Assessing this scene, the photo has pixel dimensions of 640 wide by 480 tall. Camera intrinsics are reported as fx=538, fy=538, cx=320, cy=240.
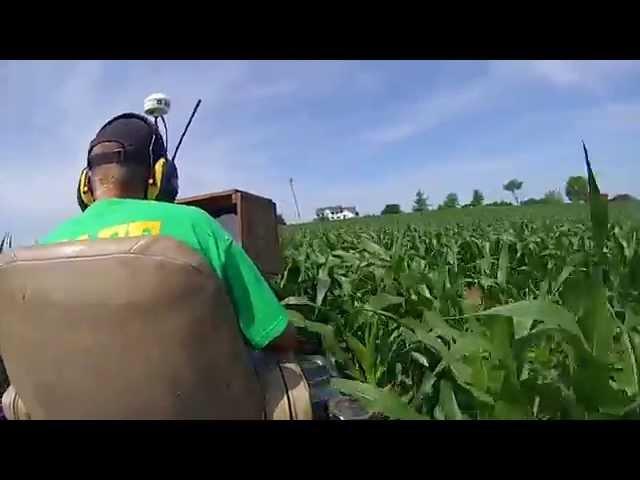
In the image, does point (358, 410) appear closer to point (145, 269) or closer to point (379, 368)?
point (145, 269)

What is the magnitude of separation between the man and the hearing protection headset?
0.06ft

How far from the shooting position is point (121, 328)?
2.54 feet

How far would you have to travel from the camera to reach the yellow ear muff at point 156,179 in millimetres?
1111

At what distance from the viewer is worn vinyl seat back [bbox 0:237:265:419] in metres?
0.76

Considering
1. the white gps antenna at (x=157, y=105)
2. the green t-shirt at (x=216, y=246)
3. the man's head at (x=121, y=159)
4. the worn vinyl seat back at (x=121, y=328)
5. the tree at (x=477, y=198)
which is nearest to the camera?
the worn vinyl seat back at (x=121, y=328)

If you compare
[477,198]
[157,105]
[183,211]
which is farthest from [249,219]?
[477,198]

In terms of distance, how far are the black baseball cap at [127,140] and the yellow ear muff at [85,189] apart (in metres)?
0.09

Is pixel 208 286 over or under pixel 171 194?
under

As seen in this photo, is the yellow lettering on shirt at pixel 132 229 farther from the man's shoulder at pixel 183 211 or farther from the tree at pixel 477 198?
the tree at pixel 477 198

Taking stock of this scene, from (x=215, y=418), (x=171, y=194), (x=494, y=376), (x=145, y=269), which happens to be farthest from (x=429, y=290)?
(x=145, y=269)

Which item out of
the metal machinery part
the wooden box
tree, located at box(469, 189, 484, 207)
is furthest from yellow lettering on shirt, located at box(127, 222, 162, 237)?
tree, located at box(469, 189, 484, 207)

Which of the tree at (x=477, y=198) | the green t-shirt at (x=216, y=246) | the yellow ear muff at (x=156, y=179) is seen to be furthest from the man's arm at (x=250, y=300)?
the tree at (x=477, y=198)
